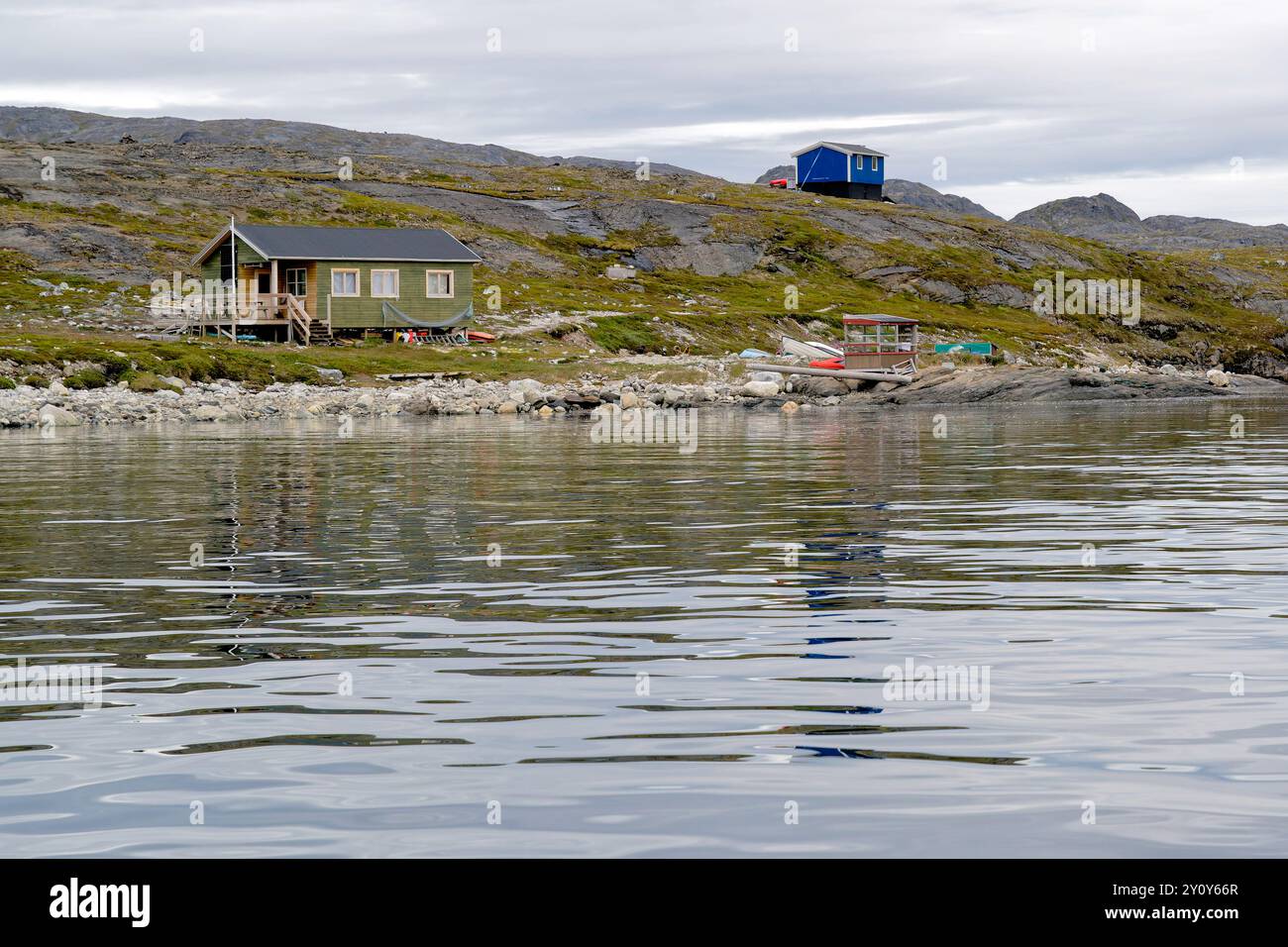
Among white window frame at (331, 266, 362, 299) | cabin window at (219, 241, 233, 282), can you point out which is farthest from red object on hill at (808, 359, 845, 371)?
cabin window at (219, 241, 233, 282)

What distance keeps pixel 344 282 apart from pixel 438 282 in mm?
5468

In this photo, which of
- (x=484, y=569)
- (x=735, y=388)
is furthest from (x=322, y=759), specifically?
(x=735, y=388)

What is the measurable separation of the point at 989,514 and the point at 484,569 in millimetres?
8089

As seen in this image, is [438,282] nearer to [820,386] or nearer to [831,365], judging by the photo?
[831,365]

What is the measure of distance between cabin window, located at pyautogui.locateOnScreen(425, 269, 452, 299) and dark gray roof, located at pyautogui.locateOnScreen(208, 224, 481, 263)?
68 centimetres

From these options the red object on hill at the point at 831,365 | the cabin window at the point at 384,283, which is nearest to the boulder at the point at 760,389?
the red object on hill at the point at 831,365

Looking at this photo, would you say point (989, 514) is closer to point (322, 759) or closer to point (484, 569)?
point (484, 569)

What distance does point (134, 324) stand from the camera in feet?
235

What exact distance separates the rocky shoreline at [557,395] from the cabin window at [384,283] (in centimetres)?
1310

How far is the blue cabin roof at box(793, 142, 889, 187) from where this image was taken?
155 meters

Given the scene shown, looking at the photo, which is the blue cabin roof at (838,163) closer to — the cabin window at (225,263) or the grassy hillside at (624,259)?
the grassy hillside at (624,259)

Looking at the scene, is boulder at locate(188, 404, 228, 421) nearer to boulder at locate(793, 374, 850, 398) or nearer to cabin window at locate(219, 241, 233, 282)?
cabin window at locate(219, 241, 233, 282)

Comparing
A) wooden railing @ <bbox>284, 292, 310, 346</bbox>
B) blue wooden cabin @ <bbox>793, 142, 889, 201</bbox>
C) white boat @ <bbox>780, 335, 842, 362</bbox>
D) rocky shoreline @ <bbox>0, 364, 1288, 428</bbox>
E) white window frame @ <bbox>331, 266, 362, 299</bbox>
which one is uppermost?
blue wooden cabin @ <bbox>793, 142, 889, 201</bbox>

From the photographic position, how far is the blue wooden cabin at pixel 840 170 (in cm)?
15512
